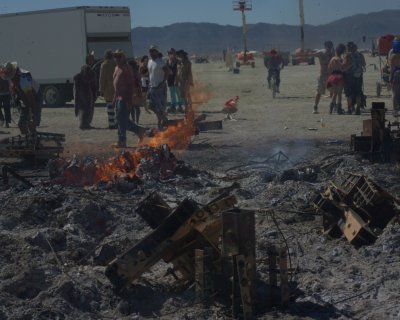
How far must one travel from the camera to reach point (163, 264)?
738 centimetres

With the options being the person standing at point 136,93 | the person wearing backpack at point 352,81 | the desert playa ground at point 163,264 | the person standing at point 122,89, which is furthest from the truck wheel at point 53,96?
the person standing at point 122,89

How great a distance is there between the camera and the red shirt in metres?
14.8

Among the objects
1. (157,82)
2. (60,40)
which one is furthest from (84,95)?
(60,40)

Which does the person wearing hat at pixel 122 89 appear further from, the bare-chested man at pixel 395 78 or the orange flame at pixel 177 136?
the bare-chested man at pixel 395 78

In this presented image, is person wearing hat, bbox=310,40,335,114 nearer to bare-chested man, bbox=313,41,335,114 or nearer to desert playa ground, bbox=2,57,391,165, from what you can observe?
bare-chested man, bbox=313,41,335,114

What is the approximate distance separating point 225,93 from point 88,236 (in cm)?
2339

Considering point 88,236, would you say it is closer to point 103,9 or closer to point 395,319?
point 395,319

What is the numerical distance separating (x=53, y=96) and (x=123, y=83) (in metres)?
13.3

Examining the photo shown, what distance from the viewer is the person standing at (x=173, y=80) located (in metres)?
21.2

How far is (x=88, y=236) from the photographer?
8414 millimetres

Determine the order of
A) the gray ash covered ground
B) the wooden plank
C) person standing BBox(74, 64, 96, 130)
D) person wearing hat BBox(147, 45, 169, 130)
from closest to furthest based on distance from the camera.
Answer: the wooden plank
the gray ash covered ground
person wearing hat BBox(147, 45, 169, 130)
person standing BBox(74, 64, 96, 130)

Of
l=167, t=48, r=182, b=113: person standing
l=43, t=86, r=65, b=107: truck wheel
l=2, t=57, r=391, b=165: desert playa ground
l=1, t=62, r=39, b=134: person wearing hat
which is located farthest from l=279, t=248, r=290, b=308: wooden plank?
l=43, t=86, r=65, b=107: truck wheel

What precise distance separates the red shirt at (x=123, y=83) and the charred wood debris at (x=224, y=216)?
11.6 feet

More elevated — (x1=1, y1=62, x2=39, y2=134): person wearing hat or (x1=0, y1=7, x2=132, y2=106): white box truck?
(x1=0, y1=7, x2=132, y2=106): white box truck
